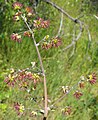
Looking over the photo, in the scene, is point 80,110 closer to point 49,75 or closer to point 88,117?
point 88,117

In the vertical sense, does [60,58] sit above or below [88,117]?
above

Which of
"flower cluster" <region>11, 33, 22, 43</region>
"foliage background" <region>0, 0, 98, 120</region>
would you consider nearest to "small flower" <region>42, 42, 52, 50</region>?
"flower cluster" <region>11, 33, 22, 43</region>

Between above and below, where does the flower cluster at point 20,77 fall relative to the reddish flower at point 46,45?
below

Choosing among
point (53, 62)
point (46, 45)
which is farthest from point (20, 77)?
point (53, 62)

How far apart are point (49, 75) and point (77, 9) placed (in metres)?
1.69

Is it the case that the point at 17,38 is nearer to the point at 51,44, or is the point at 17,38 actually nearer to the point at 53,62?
the point at 51,44

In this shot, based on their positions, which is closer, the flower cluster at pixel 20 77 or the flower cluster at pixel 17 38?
the flower cluster at pixel 20 77

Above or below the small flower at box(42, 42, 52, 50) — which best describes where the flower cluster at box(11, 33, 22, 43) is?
above

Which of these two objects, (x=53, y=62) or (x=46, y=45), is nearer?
(x=46, y=45)

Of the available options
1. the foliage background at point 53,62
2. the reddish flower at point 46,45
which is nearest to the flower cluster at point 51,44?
→ the reddish flower at point 46,45

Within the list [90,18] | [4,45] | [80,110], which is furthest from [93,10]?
[80,110]

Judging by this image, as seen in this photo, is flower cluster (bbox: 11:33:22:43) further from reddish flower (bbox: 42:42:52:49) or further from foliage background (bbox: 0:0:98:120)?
foliage background (bbox: 0:0:98:120)

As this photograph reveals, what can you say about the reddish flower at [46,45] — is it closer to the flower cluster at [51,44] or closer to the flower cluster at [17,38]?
the flower cluster at [51,44]

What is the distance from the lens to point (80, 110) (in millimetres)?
3412
